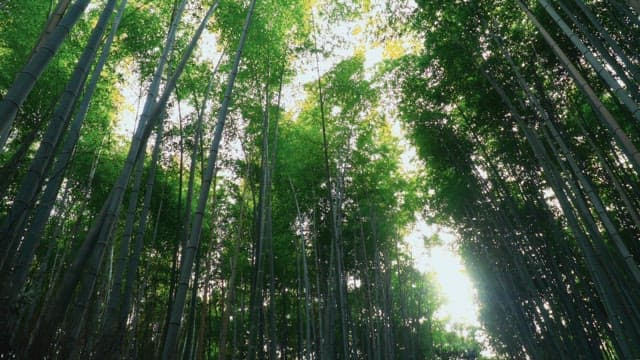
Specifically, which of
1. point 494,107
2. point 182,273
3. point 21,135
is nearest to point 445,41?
point 494,107

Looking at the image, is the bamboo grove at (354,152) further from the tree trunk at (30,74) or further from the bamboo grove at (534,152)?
the tree trunk at (30,74)

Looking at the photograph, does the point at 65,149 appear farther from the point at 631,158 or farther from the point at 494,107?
the point at 494,107

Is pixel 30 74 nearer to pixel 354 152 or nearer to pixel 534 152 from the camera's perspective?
pixel 534 152

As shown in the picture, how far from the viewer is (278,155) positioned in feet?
22.5

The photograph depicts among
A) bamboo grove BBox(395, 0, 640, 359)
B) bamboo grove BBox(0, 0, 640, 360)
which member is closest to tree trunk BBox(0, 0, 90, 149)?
bamboo grove BBox(0, 0, 640, 360)

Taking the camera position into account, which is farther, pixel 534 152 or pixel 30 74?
pixel 534 152

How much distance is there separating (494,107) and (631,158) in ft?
10.6

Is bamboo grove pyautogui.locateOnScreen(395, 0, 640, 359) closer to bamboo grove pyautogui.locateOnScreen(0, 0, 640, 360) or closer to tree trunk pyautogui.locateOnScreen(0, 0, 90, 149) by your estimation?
bamboo grove pyautogui.locateOnScreen(0, 0, 640, 360)

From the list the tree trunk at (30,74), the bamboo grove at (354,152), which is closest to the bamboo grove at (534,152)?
the bamboo grove at (354,152)

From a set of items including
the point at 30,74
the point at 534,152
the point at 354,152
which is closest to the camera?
the point at 30,74

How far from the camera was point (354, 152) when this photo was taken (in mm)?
7605

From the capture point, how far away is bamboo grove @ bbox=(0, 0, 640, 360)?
3.49 m

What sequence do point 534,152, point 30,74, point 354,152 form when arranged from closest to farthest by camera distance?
1. point 30,74
2. point 534,152
3. point 354,152

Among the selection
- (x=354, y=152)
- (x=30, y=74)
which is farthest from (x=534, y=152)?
(x=30, y=74)
